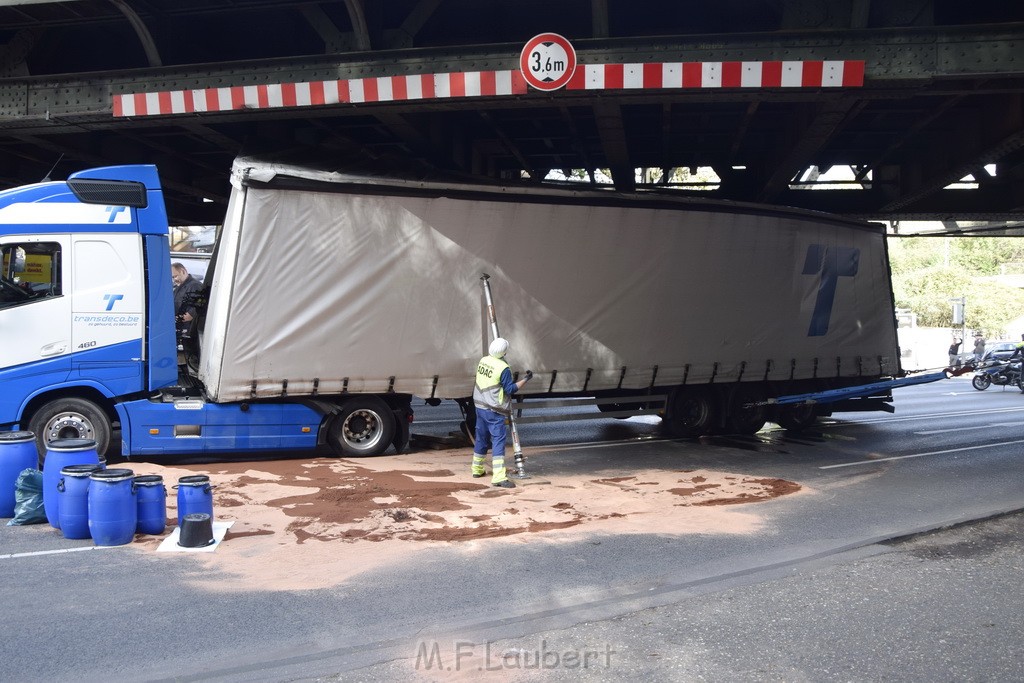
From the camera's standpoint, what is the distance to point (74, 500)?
6.78 m

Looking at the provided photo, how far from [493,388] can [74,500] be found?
4.30 m

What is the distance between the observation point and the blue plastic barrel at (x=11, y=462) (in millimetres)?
7434

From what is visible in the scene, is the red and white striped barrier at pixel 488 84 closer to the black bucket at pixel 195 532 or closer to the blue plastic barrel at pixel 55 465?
the blue plastic barrel at pixel 55 465

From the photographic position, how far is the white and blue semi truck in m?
9.50

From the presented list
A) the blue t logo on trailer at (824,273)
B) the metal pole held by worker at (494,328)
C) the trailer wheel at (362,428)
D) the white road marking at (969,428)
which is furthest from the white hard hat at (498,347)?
the white road marking at (969,428)

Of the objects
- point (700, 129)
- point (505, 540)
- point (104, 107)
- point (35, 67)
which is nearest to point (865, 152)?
point (700, 129)

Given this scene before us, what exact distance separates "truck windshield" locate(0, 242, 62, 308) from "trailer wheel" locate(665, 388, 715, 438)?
8.46 m

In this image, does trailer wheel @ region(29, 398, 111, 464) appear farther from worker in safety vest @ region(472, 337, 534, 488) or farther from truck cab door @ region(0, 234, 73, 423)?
worker in safety vest @ region(472, 337, 534, 488)

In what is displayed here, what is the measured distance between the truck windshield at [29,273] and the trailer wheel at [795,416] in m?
10.7

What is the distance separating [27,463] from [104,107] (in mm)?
4817

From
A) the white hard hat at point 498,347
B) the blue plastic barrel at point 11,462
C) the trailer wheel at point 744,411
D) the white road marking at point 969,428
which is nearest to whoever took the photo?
the blue plastic barrel at point 11,462

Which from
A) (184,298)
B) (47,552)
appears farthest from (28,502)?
(184,298)

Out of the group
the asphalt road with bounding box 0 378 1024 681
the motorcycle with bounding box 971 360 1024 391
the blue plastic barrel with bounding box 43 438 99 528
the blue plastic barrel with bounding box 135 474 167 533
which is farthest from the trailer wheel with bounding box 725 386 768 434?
the motorcycle with bounding box 971 360 1024 391

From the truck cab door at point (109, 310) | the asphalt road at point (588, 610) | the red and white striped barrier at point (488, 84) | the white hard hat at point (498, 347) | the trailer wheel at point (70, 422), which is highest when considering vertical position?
the red and white striped barrier at point (488, 84)
